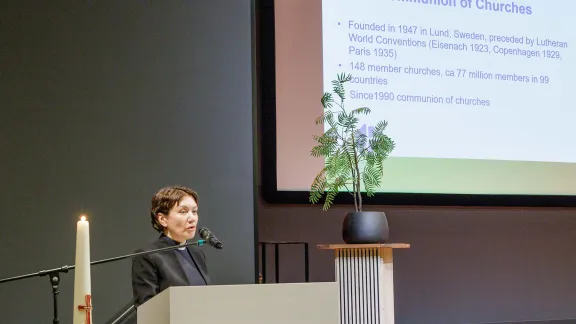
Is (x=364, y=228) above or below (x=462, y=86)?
below

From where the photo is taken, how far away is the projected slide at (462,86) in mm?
4027

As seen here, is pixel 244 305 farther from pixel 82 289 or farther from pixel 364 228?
pixel 364 228

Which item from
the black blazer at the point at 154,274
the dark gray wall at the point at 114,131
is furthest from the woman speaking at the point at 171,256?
the dark gray wall at the point at 114,131

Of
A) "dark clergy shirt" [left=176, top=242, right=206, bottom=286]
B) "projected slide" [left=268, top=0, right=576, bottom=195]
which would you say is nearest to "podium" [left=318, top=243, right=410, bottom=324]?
"projected slide" [left=268, top=0, right=576, bottom=195]

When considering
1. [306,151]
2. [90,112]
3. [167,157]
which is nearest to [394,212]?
[306,151]

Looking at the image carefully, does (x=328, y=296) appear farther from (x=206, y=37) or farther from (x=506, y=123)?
(x=506, y=123)

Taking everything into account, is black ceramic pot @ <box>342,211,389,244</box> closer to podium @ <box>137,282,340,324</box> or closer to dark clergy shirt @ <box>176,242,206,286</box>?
dark clergy shirt @ <box>176,242,206,286</box>

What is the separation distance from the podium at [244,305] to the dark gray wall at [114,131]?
82.6 inches

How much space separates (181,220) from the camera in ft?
8.00

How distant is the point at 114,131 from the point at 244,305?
227cm

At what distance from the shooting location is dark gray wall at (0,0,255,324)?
3145 millimetres

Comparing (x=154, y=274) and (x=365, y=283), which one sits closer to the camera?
(x=154, y=274)

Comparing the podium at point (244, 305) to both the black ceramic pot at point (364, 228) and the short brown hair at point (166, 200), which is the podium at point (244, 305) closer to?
the short brown hair at point (166, 200)

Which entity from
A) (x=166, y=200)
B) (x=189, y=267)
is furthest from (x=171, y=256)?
(x=166, y=200)
